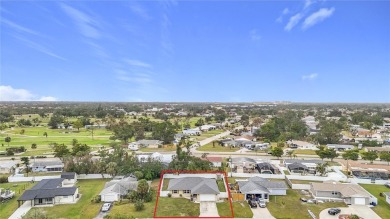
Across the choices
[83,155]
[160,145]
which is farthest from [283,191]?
[160,145]

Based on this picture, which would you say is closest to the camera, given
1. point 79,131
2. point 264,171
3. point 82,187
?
point 82,187

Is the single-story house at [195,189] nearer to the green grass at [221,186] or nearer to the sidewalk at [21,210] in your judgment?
the green grass at [221,186]

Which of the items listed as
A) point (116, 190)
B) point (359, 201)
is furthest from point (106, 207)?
point (359, 201)

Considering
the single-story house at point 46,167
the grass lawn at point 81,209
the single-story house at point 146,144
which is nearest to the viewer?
the grass lawn at point 81,209

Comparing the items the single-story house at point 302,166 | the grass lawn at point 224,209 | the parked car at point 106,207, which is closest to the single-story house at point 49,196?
the parked car at point 106,207

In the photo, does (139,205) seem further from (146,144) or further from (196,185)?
(146,144)

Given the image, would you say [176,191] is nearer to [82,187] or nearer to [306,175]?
[82,187]

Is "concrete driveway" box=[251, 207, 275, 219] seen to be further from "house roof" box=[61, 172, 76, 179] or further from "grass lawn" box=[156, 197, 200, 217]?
"house roof" box=[61, 172, 76, 179]
